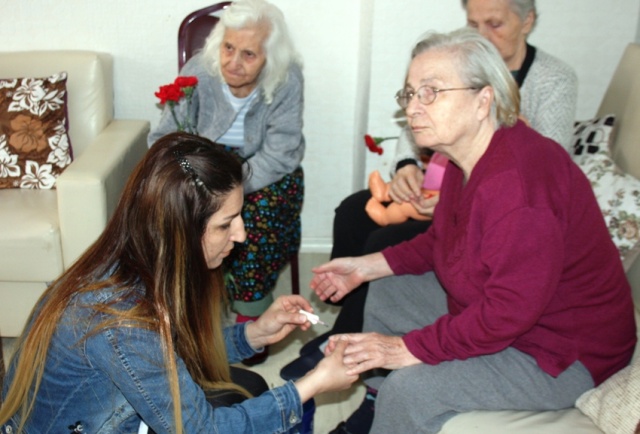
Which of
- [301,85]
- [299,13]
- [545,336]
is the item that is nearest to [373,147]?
[301,85]

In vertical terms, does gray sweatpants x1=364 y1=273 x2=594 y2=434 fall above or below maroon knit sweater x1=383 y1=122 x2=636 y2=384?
below

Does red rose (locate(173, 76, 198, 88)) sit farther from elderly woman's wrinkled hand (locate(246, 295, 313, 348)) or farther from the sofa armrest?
elderly woman's wrinkled hand (locate(246, 295, 313, 348))

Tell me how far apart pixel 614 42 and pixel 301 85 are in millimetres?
1146

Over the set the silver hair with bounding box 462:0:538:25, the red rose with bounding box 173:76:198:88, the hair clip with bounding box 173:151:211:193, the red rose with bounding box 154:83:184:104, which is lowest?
the red rose with bounding box 154:83:184:104

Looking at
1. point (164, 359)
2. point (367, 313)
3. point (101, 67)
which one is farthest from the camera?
point (101, 67)

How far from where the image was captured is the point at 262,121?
103 inches

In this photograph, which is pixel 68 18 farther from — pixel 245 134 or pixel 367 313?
pixel 367 313

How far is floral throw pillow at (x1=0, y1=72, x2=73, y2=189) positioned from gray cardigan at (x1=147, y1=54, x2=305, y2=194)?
36 centimetres

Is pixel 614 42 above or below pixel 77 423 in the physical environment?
above

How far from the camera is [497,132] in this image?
1657 mm

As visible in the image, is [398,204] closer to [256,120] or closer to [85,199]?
[256,120]

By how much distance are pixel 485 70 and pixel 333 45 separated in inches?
59.3

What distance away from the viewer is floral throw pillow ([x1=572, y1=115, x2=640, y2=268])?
202cm

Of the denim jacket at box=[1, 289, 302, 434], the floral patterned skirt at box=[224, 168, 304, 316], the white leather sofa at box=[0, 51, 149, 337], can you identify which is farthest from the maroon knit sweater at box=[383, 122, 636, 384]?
the white leather sofa at box=[0, 51, 149, 337]
